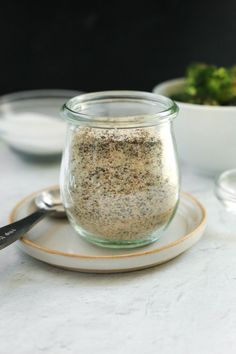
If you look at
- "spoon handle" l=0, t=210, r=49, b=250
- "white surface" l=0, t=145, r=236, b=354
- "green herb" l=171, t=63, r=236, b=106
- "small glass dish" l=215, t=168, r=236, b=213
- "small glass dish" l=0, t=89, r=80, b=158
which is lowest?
"small glass dish" l=215, t=168, r=236, b=213

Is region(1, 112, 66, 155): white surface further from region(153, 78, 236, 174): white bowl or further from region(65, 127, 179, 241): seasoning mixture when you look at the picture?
region(65, 127, 179, 241): seasoning mixture

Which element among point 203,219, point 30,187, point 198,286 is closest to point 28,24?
point 30,187

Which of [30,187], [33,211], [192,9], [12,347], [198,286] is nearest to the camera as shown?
[12,347]

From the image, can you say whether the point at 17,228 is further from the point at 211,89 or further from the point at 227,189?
the point at 211,89

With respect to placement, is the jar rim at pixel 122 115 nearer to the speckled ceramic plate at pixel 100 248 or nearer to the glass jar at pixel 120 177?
the glass jar at pixel 120 177

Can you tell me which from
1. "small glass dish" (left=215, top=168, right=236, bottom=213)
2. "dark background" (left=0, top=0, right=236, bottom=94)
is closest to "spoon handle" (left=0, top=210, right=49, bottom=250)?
"small glass dish" (left=215, top=168, right=236, bottom=213)

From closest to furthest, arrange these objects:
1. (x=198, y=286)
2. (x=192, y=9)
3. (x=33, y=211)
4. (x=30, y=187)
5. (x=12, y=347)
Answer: (x=12, y=347) → (x=198, y=286) → (x=33, y=211) → (x=30, y=187) → (x=192, y=9)

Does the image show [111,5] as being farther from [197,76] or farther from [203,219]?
[203,219]
